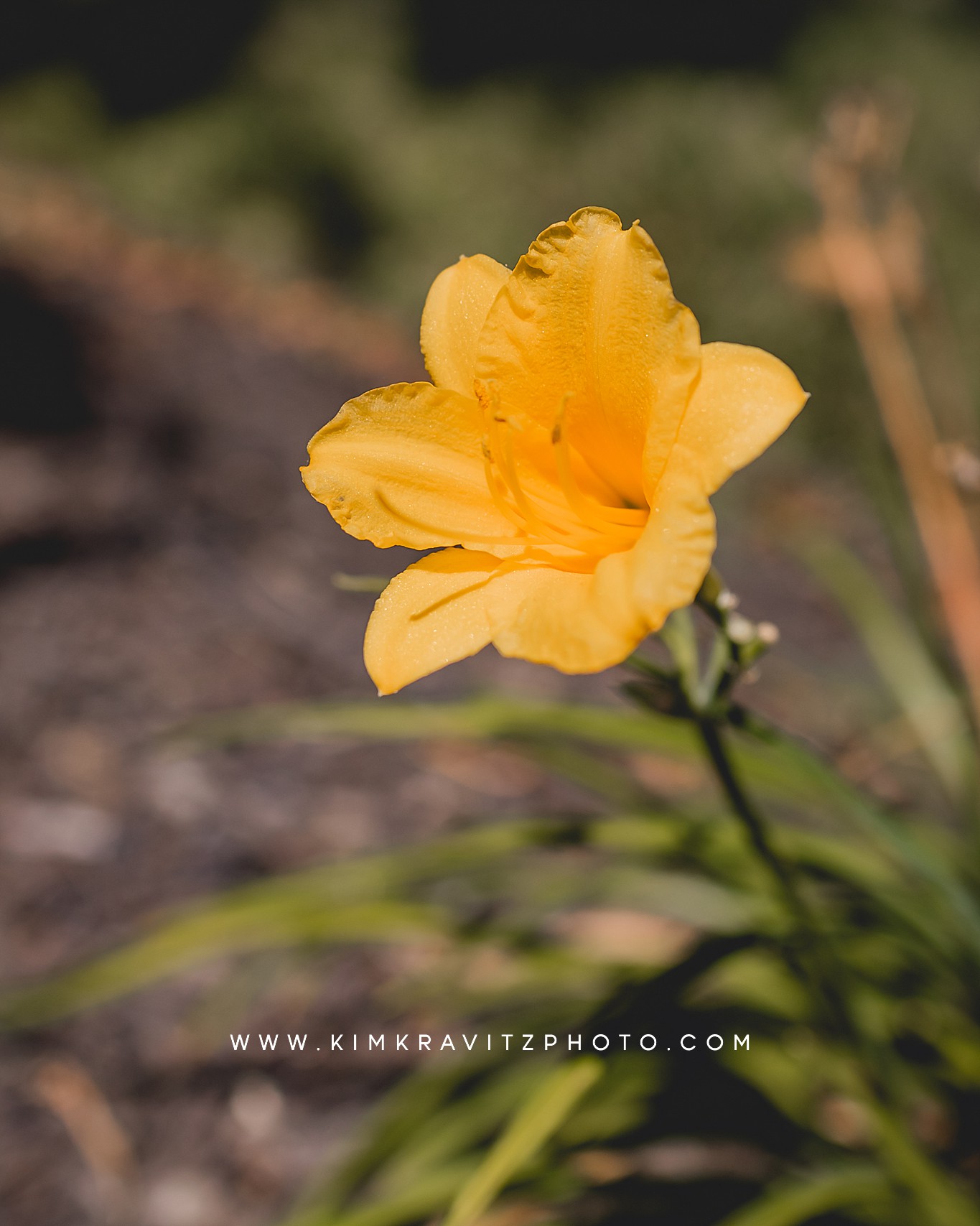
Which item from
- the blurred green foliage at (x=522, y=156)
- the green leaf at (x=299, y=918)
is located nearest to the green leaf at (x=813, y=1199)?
the green leaf at (x=299, y=918)

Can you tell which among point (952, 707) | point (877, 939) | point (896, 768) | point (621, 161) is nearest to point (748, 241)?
point (621, 161)

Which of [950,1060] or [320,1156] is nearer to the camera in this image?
[950,1060]

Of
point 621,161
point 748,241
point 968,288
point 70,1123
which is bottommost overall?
point 70,1123

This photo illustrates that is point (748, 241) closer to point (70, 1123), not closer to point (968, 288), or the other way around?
point (968, 288)

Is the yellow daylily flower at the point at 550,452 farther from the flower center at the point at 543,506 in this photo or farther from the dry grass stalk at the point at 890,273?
the dry grass stalk at the point at 890,273

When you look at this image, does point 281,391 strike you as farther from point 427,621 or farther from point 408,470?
point 427,621

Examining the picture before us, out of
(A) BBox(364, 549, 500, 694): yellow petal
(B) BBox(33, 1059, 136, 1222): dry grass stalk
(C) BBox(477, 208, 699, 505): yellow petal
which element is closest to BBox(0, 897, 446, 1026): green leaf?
(B) BBox(33, 1059, 136, 1222): dry grass stalk

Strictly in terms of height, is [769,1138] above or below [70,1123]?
below
